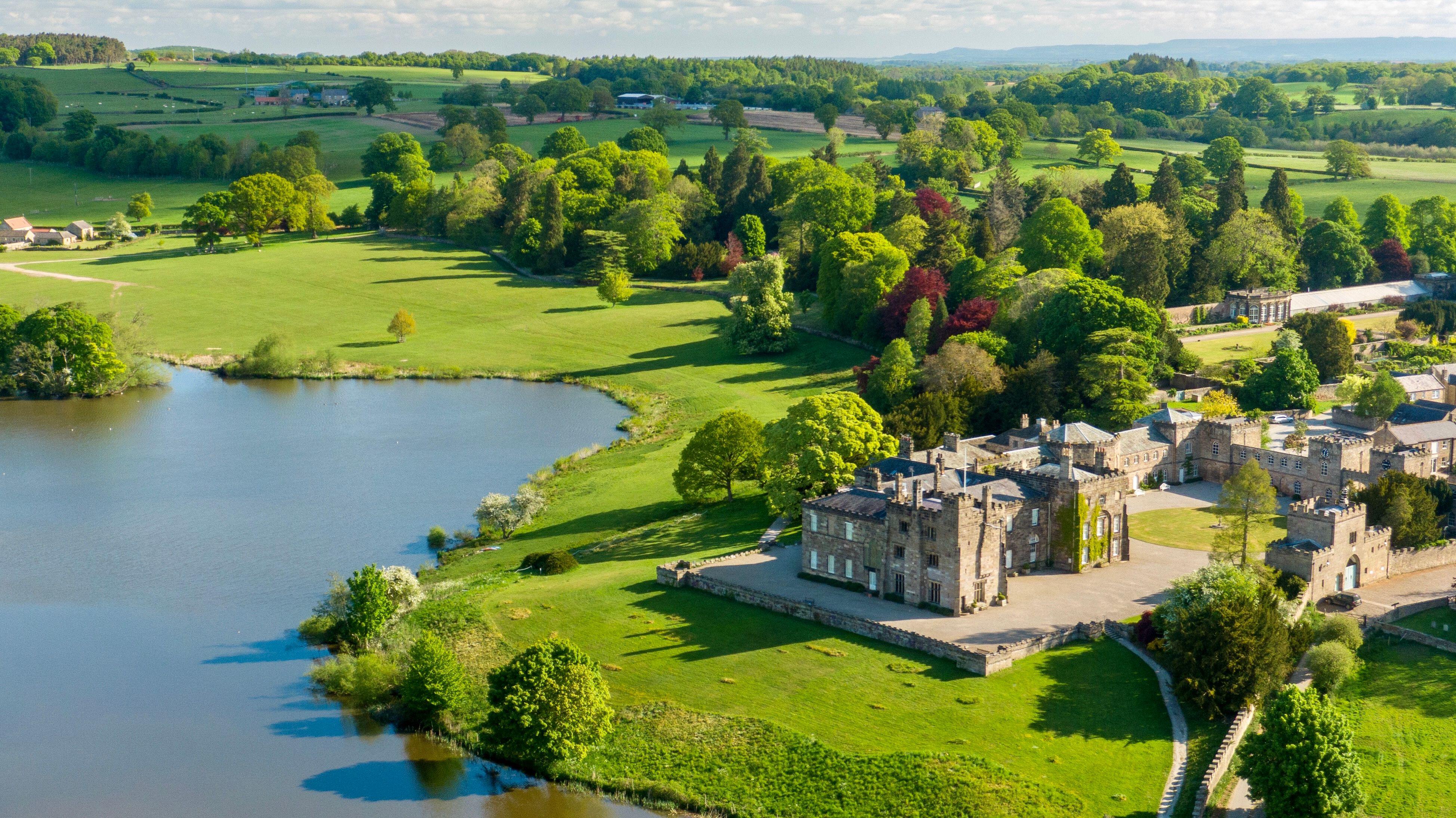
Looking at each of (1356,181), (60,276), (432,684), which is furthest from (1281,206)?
(60,276)

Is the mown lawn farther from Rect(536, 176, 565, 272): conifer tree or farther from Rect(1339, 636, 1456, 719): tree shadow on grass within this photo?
Rect(536, 176, 565, 272): conifer tree

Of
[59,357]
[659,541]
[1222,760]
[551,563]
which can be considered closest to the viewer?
[1222,760]

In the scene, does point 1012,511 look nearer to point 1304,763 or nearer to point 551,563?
point 1304,763

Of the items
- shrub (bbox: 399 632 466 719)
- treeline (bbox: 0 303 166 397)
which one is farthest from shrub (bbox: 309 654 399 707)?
treeline (bbox: 0 303 166 397)

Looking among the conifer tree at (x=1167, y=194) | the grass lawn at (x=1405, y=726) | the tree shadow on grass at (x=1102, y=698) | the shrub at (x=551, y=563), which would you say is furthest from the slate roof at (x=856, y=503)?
the conifer tree at (x=1167, y=194)

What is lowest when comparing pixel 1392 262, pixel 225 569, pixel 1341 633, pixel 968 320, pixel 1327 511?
pixel 225 569

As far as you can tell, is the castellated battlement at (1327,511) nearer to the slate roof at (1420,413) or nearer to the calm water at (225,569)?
the slate roof at (1420,413)
